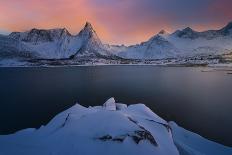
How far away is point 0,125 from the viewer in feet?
99.7

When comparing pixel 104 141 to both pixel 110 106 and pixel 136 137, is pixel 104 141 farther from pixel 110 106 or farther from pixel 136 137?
pixel 110 106

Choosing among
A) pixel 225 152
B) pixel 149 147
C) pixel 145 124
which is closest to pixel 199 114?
pixel 225 152

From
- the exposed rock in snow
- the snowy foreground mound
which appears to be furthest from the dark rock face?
the exposed rock in snow

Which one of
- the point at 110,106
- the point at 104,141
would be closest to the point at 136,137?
the point at 104,141

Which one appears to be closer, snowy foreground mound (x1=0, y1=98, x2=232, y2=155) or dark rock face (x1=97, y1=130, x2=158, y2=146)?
snowy foreground mound (x1=0, y1=98, x2=232, y2=155)

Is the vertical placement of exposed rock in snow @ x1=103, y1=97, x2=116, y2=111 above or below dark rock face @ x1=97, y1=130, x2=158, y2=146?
below

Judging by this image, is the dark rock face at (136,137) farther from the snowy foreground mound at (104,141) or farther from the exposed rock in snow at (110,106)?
the exposed rock in snow at (110,106)

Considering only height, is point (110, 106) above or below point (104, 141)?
below

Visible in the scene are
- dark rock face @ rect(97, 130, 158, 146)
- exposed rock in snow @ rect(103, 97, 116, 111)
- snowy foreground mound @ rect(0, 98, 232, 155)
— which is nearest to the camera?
snowy foreground mound @ rect(0, 98, 232, 155)

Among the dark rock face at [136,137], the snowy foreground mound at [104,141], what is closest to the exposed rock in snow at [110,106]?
the snowy foreground mound at [104,141]

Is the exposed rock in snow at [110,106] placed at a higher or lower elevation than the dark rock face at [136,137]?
lower

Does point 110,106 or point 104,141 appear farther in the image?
point 110,106

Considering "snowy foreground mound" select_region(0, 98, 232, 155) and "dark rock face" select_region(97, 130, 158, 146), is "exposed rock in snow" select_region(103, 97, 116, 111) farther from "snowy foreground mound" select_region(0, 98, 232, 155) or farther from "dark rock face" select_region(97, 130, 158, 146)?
"dark rock face" select_region(97, 130, 158, 146)

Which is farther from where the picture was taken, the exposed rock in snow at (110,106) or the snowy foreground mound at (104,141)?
the exposed rock in snow at (110,106)
